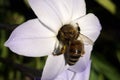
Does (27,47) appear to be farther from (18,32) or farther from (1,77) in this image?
(1,77)

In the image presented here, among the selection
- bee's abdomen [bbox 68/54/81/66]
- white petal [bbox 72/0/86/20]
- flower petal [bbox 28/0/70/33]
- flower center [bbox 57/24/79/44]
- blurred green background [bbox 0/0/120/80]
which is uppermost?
flower petal [bbox 28/0/70/33]

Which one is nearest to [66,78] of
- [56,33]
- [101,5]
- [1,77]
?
[56,33]

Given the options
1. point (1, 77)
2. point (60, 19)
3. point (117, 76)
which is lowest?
point (117, 76)

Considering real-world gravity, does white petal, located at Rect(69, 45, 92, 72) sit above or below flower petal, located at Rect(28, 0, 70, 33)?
below

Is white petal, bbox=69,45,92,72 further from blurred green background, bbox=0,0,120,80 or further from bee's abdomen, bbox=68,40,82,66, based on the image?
blurred green background, bbox=0,0,120,80

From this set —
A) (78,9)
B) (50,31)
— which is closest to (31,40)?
(50,31)

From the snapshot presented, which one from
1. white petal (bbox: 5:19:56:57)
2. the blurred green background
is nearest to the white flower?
white petal (bbox: 5:19:56:57)

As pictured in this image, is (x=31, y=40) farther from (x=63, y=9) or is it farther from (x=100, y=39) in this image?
(x=100, y=39)
